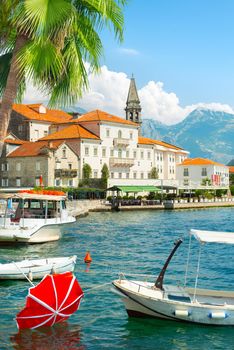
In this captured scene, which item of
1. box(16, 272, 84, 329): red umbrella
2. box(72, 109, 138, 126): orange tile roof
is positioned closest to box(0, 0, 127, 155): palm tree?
box(16, 272, 84, 329): red umbrella

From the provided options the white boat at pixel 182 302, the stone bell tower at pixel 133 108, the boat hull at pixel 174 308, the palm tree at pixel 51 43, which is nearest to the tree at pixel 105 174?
the stone bell tower at pixel 133 108

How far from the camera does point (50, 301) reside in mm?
12438

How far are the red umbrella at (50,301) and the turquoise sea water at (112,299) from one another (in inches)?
22.9

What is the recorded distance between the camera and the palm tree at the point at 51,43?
7754 millimetres

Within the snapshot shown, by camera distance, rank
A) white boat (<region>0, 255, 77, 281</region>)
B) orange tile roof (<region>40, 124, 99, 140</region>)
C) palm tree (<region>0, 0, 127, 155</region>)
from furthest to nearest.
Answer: orange tile roof (<region>40, 124, 99, 140</region>) → white boat (<region>0, 255, 77, 281</region>) → palm tree (<region>0, 0, 127, 155</region>)

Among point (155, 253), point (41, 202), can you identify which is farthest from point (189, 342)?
point (41, 202)

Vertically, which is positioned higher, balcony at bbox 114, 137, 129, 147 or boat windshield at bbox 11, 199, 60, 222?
balcony at bbox 114, 137, 129, 147

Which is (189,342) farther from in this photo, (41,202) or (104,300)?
(41,202)

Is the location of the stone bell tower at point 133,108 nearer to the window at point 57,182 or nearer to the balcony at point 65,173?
the balcony at point 65,173

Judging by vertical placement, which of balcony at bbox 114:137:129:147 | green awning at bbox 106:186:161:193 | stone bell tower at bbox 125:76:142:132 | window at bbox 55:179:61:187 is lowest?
green awning at bbox 106:186:161:193

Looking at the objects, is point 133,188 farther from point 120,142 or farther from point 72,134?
point 72,134

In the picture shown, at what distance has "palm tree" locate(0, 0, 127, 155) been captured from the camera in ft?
25.4

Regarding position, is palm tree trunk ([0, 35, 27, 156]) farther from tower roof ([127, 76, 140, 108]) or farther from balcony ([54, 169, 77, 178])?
tower roof ([127, 76, 140, 108])

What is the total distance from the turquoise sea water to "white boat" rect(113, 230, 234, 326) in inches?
11.2
